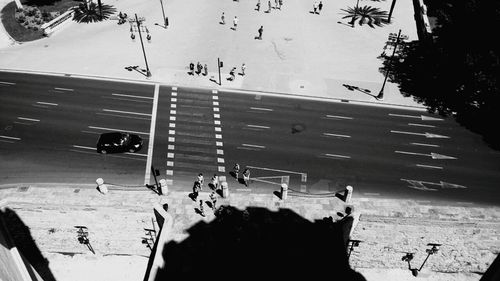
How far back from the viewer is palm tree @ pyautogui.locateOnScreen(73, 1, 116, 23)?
193 feet

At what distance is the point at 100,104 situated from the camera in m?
43.9

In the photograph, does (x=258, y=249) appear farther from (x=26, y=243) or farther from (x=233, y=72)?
(x=233, y=72)

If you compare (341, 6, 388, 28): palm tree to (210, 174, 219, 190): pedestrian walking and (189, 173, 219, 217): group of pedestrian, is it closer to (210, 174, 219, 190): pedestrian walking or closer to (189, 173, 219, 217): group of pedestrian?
(210, 174, 219, 190): pedestrian walking

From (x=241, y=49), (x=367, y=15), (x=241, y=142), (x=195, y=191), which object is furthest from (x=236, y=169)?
(x=367, y=15)

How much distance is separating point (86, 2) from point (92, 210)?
139 feet

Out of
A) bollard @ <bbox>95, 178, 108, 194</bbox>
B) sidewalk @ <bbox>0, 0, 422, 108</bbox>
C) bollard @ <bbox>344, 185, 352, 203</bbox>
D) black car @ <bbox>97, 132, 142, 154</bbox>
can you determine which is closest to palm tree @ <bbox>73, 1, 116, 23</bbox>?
sidewalk @ <bbox>0, 0, 422, 108</bbox>

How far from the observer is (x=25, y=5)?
6166cm

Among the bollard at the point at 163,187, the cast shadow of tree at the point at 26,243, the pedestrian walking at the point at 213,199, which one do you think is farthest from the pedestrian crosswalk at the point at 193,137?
the cast shadow of tree at the point at 26,243

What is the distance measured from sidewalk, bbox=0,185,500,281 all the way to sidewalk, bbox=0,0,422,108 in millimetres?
18515

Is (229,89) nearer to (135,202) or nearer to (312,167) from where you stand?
(312,167)

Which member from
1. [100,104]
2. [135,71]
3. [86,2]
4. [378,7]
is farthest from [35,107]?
[378,7]

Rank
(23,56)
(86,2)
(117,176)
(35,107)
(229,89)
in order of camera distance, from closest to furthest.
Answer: (117,176) → (35,107) → (229,89) → (23,56) → (86,2)

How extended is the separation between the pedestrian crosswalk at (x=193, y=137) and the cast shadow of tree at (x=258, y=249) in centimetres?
694

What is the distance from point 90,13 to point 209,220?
143ft
